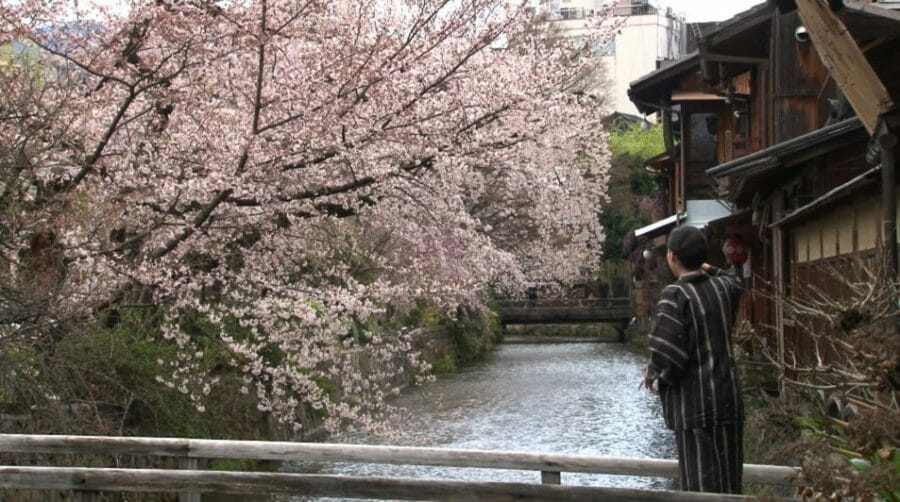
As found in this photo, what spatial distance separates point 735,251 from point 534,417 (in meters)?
4.39

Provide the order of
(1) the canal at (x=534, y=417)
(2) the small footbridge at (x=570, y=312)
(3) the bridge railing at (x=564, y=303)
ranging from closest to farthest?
(1) the canal at (x=534, y=417) → (2) the small footbridge at (x=570, y=312) → (3) the bridge railing at (x=564, y=303)

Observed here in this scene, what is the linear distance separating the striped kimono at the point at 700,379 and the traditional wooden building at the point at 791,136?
7.51 ft

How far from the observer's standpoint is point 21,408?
926 cm

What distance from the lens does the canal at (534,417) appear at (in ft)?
46.1

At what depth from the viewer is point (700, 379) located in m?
4.70

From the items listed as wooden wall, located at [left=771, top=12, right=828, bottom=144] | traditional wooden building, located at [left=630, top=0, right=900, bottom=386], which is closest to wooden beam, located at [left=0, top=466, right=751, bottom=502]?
traditional wooden building, located at [left=630, top=0, right=900, bottom=386]

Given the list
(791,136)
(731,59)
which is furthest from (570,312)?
(791,136)

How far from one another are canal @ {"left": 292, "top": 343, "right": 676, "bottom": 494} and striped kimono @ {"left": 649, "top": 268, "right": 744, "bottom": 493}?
24.0ft

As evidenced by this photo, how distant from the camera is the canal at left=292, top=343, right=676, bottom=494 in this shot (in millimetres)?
14055

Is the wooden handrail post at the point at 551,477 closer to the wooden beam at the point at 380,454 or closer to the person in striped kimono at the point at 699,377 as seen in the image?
the wooden beam at the point at 380,454

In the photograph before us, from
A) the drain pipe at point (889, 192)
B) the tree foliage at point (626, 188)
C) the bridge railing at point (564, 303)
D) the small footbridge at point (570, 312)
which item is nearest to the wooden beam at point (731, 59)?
the drain pipe at point (889, 192)

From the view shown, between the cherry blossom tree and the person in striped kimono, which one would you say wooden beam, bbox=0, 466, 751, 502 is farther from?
the cherry blossom tree

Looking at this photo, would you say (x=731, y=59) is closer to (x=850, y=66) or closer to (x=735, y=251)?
(x=735, y=251)

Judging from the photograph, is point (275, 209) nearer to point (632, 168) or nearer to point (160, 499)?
point (160, 499)
